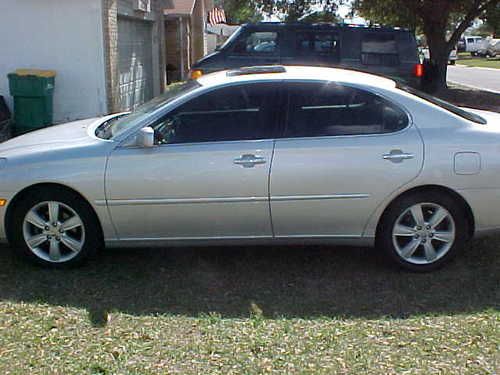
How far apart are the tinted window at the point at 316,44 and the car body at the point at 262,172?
6070mm

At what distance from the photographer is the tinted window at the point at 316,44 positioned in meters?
10.5

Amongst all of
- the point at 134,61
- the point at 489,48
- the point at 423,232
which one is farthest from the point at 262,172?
the point at 489,48

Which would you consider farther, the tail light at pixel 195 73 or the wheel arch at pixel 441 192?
the tail light at pixel 195 73

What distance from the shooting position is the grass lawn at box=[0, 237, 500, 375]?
3.38 meters

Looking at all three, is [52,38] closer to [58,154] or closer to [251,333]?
[58,154]

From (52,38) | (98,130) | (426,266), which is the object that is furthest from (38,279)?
(52,38)

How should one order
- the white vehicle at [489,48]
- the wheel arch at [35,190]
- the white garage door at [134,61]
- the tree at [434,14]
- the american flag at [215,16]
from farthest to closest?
the white vehicle at [489,48], the american flag at [215,16], the tree at [434,14], the white garage door at [134,61], the wheel arch at [35,190]

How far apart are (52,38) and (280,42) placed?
394 cm

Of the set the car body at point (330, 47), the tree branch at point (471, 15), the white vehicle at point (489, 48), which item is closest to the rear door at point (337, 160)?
the car body at point (330, 47)

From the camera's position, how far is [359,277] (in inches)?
180

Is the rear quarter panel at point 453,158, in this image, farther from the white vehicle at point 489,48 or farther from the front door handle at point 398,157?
the white vehicle at point 489,48

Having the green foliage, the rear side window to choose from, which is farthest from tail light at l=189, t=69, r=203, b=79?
the green foliage

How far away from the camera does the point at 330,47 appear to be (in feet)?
35.2

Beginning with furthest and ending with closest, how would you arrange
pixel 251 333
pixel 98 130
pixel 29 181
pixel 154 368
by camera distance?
pixel 98 130
pixel 29 181
pixel 251 333
pixel 154 368
